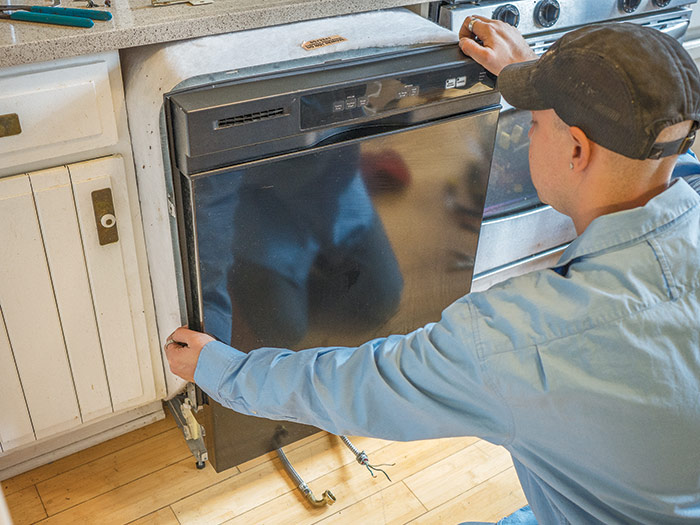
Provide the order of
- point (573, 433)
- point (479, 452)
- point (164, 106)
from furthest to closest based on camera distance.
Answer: point (479, 452) → point (164, 106) → point (573, 433)

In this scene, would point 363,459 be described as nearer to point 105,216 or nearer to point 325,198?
point 325,198

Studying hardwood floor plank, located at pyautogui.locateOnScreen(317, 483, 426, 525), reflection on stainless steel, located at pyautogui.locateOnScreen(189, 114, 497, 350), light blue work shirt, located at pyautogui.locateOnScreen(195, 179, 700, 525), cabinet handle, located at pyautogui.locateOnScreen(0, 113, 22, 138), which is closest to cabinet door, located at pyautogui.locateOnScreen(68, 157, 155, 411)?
cabinet handle, located at pyautogui.locateOnScreen(0, 113, 22, 138)

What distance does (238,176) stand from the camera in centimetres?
115

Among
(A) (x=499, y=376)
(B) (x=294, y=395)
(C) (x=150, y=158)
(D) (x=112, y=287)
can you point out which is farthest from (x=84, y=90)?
(A) (x=499, y=376)

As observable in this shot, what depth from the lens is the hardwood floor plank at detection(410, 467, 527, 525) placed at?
1.57m

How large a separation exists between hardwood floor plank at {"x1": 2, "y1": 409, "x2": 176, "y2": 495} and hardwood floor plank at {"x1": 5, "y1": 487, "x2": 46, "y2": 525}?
0.02 metres

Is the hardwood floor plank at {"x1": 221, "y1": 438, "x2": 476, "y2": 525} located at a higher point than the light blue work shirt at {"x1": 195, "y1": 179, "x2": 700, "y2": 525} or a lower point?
lower

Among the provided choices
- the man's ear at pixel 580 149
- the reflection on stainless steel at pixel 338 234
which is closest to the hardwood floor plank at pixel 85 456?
the reflection on stainless steel at pixel 338 234

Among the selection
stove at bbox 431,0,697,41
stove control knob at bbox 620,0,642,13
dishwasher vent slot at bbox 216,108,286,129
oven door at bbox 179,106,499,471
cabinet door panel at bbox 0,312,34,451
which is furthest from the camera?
stove control knob at bbox 620,0,642,13

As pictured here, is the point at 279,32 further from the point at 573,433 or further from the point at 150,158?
the point at 573,433

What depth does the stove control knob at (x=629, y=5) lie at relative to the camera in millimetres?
1683

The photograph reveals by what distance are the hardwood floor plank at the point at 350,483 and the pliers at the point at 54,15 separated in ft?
3.26

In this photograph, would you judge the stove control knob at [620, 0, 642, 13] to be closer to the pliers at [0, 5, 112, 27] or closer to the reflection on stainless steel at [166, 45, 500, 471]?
the reflection on stainless steel at [166, 45, 500, 471]

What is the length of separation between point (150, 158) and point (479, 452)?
1025 millimetres
